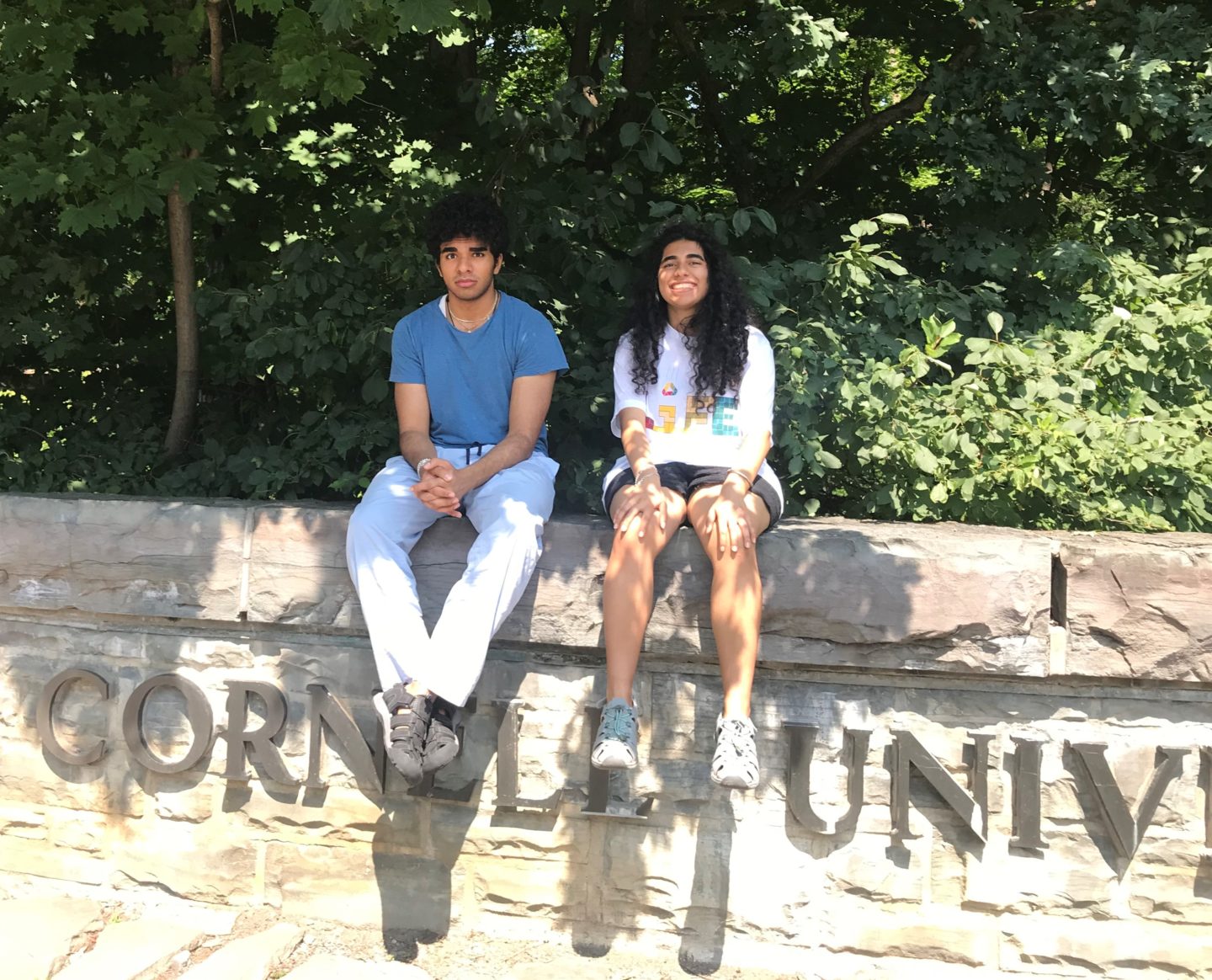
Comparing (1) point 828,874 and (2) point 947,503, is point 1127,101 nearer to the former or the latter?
(2) point 947,503

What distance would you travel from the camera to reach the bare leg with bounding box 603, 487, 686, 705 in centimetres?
313

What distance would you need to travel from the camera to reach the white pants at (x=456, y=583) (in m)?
3.04

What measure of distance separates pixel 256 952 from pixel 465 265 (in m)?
2.13

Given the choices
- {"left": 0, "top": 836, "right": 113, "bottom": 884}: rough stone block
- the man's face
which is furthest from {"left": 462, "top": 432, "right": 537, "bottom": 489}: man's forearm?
{"left": 0, "top": 836, "right": 113, "bottom": 884}: rough stone block

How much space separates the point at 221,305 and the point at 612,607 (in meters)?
2.30

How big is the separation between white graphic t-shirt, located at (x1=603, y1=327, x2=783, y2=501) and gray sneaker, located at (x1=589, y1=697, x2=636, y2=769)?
73 cm

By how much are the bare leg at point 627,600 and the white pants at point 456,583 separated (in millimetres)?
263

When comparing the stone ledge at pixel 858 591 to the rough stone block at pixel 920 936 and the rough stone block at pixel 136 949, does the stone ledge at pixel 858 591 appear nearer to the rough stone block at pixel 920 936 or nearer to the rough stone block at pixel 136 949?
the rough stone block at pixel 920 936

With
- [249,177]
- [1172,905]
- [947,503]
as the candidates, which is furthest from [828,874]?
[249,177]

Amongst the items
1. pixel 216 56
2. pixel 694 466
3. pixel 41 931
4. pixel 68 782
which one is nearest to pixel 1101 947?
pixel 694 466

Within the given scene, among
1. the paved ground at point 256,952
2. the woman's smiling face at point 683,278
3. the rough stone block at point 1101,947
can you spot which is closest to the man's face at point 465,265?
the woman's smiling face at point 683,278

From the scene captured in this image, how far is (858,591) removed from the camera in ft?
10.5

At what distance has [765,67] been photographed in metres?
4.49

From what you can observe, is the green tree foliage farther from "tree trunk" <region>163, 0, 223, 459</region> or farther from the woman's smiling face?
the woman's smiling face
